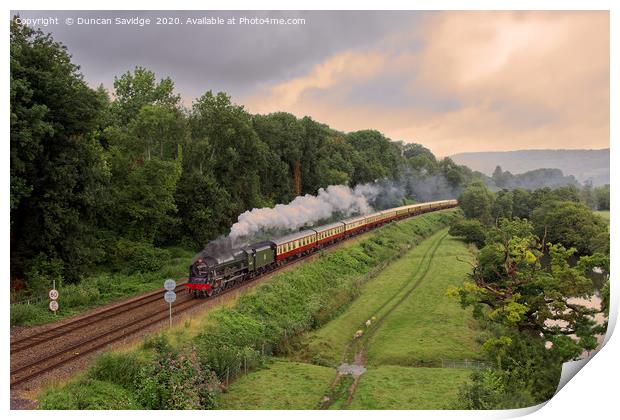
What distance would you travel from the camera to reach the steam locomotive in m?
19.6

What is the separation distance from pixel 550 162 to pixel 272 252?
12.6 meters

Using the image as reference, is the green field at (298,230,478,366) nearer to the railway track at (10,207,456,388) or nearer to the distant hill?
the distant hill

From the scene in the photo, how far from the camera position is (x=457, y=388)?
558 inches

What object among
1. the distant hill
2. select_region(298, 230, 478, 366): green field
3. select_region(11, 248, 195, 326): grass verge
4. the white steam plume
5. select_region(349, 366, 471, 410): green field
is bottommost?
select_region(349, 366, 471, 410): green field

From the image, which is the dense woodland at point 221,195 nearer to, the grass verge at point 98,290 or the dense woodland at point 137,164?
the dense woodland at point 137,164

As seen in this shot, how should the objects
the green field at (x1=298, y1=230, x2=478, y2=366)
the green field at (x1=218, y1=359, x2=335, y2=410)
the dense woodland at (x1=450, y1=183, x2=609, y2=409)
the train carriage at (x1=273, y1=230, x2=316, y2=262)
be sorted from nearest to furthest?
the dense woodland at (x1=450, y1=183, x2=609, y2=409) → the green field at (x1=218, y1=359, x2=335, y2=410) → the green field at (x1=298, y1=230, x2=478, y2=366) → the train carriage at (x1=273, y1=230, x2=316, y2=262)

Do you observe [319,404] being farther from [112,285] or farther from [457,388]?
[112,285]

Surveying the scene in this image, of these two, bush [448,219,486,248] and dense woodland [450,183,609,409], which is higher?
bush [448,219,486,248]

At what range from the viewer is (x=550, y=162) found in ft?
61.7

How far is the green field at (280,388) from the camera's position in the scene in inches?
535

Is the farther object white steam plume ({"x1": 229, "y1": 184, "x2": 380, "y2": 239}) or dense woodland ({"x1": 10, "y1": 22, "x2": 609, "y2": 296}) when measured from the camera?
white steam plume ({"x1": 229, "y1": 184, "x2": 380, "y2": 239})

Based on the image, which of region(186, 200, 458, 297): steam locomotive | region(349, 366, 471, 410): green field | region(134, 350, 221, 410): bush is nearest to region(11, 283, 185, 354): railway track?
region(186, 200, 458, 297): steam locomotive

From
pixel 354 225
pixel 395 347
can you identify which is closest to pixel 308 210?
pixel 354 225

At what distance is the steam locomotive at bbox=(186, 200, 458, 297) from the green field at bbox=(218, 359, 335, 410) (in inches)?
206
